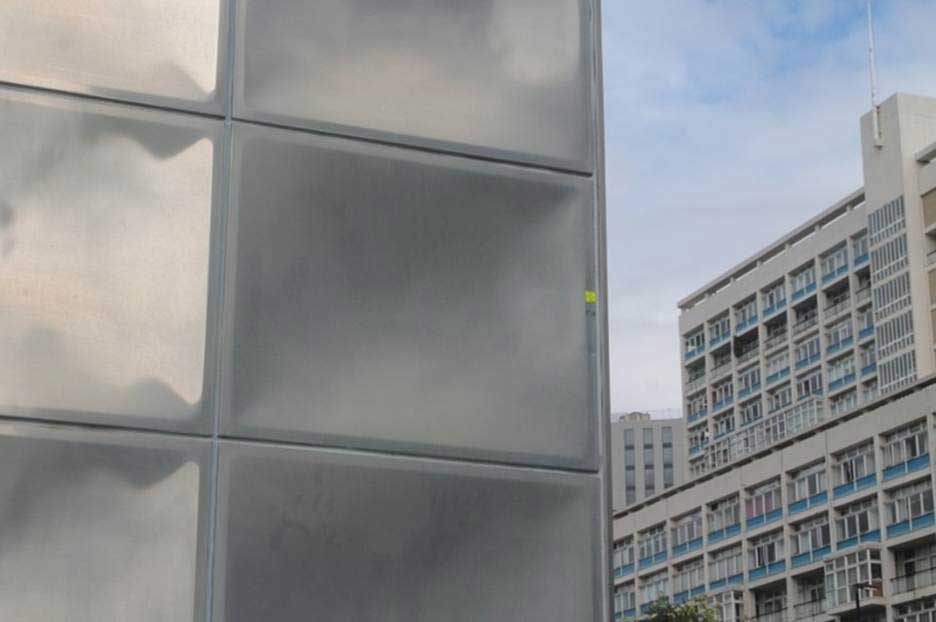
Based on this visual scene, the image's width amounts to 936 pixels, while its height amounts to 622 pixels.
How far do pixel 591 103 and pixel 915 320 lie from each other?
7717cm

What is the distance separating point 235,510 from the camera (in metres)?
7.71

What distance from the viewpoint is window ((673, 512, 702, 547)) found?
9125 cm

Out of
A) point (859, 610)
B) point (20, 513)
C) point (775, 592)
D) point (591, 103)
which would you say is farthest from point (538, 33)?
point (775, 592)

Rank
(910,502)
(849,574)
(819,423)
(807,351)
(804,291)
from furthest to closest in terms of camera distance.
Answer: (804,291)
(807,351)
(819,423)
(849,574)
(910,502)

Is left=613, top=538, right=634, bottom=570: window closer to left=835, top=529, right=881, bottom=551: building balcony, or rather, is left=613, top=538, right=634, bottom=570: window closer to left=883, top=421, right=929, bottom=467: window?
left=835, top=529, right=881, bottom=551: building balcony

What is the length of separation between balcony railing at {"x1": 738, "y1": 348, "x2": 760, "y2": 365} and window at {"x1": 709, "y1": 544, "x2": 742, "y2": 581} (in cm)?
1748

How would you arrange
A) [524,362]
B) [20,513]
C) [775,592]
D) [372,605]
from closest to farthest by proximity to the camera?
[20,513] → [372,605] → [524,362] → [775,592]

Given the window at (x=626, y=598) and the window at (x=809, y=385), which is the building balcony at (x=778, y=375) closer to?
the window at (x=809, y=385)

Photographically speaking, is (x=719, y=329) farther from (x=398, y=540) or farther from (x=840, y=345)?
(x=398, y=540)

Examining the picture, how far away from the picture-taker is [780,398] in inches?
3893

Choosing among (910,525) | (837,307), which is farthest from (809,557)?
(837,307)

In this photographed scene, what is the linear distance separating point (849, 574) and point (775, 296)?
2849 centimetres

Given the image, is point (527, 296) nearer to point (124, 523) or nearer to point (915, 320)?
point (124, 523)

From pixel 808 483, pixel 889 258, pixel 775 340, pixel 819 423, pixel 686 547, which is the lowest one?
pixel 686 547
